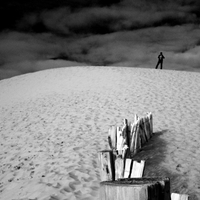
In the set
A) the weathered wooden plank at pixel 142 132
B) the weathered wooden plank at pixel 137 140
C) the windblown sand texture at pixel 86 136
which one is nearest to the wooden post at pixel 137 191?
the windblown sand texture at pixel 86 136

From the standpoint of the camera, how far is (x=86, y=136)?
7.50 meters

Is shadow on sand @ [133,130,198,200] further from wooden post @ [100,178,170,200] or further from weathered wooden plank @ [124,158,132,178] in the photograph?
wooden post @ [100,178,170,200]

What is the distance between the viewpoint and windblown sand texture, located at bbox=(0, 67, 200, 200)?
4301 millimetres

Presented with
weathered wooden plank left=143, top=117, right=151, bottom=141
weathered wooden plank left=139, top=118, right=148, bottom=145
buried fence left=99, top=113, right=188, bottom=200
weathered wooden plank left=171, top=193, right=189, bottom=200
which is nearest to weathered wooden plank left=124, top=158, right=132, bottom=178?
buried fence left=99, top=113, right=188, bottom=200

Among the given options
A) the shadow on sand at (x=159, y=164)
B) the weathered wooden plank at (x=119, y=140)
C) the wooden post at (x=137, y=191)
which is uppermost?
the weathered wooden plank at (x=119, y=140)

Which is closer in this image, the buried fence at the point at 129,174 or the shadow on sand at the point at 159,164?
the buried fence at the point at 129,174

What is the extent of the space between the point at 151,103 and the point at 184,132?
4565mm

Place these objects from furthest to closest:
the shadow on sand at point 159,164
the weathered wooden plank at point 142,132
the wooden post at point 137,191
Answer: the weathered wooden plank at point 142,132
the shadow on sand at point 159,164
the wooden post at point 137,191

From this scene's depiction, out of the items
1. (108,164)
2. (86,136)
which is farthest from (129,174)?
(86,136)

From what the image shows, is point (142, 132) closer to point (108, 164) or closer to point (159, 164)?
point (159, 164)

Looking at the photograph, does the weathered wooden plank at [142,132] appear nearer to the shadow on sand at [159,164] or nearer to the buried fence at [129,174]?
the buried fence at [129,174]

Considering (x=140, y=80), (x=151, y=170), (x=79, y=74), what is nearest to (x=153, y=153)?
(x=151, y=170)

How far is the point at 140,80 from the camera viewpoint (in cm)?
1836

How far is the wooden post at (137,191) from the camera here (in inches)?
52.5
